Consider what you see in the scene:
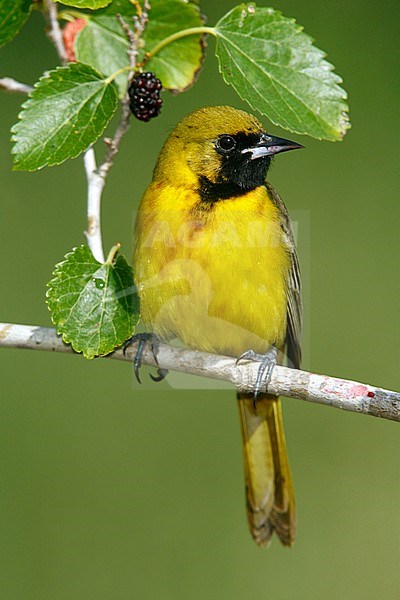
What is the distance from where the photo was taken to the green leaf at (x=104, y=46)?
2.31 m

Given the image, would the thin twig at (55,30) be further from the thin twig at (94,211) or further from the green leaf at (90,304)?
the green leaf at (90,304)

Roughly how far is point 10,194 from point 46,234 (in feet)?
1.01

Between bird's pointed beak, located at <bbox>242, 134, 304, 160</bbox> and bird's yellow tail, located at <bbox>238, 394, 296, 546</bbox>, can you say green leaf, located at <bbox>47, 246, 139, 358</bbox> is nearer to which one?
bird's pointed beak, located at <bbox>242, 134, 304, 160</bbox>

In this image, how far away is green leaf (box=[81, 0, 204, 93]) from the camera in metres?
2.25

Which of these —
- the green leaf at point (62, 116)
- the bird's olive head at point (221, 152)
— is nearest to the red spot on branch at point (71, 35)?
the green leaf at point (62, 116)

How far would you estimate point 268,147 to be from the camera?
247 centimetres

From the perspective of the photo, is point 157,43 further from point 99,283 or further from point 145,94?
point 99,283

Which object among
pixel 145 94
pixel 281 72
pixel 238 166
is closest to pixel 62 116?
pixel 145 94

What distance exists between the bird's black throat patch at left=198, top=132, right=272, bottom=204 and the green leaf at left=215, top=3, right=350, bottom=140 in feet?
1.50

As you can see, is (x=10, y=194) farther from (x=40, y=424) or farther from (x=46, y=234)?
(x=40, y=424)

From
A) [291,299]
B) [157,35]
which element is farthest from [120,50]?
[291,299]

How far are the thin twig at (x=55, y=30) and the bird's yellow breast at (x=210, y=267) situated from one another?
0.50m

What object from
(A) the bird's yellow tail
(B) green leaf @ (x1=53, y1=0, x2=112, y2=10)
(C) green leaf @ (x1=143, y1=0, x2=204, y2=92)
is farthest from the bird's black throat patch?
(A) the bird's yellow tail

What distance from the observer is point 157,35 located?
7.52 feet
